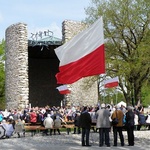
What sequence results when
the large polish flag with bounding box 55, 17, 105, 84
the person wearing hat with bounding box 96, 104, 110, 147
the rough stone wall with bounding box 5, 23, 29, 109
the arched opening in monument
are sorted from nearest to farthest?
the large polish flag with bounding box 55, 17, 105, 84 < the person wearing hat with bounding box 96, 104, 110, 147 < the rough stone wall with bounding box 5, 23, 29, 109 < the arched opening in monument

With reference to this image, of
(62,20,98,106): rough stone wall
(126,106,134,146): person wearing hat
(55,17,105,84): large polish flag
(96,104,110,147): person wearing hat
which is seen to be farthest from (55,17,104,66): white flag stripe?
(62,20,98,106): rough stone wall

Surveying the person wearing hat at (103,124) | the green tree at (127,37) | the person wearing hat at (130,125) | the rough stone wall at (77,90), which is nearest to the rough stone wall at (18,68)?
the rough stone wall at (77,90)

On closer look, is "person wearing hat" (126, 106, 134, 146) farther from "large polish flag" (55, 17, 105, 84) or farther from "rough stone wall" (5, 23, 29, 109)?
"rough stone wall" (5, 23, 29, 109)

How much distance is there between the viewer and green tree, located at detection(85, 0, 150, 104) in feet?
92.4

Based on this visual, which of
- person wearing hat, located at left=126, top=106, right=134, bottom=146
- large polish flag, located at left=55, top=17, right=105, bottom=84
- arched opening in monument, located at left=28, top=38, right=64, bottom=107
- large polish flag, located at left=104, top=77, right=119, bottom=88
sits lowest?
person wearing hat, located at left=126, top=106, right=134, bottom=146

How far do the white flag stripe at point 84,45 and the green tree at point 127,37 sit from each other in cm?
1727

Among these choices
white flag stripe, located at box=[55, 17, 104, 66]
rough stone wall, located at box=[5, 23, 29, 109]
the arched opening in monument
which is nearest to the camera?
white flag stripe, located at box=[55, 17, 104, 66]

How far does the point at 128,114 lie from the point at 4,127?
7424 mm

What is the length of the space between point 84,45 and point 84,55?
0.29 meters

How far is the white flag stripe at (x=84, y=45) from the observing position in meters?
10.3

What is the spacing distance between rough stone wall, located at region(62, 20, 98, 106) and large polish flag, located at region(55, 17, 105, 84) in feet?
85.8

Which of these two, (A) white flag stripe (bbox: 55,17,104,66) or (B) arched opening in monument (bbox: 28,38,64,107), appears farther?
(B) arched opening in monument (bbox: 28,38,64,107)

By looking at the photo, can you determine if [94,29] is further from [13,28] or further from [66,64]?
[13,28]

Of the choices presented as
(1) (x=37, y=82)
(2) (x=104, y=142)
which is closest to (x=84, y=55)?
(2) (x=104, y=142)
